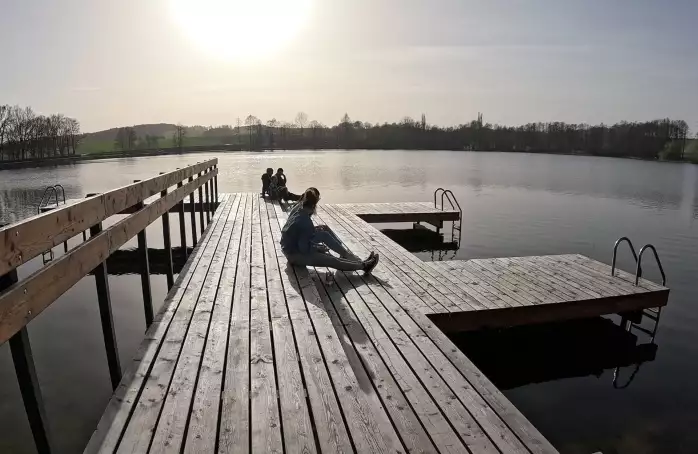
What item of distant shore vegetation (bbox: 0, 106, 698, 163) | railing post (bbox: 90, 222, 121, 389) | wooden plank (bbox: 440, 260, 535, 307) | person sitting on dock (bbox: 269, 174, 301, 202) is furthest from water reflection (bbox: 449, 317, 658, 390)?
distant shore vegetation (bbox: 0, 106, 698, 163)

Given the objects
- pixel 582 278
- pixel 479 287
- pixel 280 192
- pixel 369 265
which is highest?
pixel 280 192

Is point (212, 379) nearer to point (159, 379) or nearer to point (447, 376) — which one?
point (159, 379)

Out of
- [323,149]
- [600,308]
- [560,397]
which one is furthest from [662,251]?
[323,149]

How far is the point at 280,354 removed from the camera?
11.4ft

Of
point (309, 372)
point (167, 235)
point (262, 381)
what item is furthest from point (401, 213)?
point (262, 381)

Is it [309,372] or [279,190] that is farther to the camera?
[279,190]

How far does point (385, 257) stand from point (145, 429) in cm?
510

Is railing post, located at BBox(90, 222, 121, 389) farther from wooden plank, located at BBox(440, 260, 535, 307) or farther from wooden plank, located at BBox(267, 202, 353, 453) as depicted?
wooden plank, located at BBox(440, 260, 535, 307)

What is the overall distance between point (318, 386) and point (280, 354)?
573 millimetres

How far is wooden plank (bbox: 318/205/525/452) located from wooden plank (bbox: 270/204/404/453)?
0.44 m

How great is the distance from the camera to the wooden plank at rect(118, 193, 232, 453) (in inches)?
94.3

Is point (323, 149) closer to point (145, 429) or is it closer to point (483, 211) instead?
point (483, 211)

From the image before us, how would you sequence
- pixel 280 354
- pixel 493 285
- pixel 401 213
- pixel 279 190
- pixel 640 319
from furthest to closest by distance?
pixel 401 213, pixel 279 190, pixel 640 319, pixel 493 285, pixel 280 354

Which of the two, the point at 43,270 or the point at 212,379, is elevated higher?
the point at 43,270
